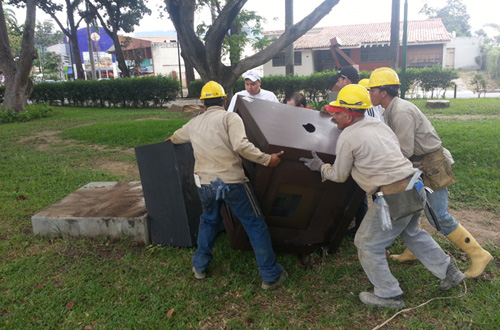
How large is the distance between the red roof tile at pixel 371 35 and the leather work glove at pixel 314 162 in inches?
1222

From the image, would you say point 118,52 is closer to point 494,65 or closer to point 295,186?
point 295,186

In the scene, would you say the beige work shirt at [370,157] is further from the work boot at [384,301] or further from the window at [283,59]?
the window at [283,59]

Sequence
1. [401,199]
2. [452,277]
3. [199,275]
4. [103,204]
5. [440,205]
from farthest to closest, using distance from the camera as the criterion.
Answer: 1. [103,204]
2. [199,275]
3. [440,205]
4. [452,277]
5. [401,199]

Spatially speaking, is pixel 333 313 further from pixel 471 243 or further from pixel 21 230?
pixel 21 230

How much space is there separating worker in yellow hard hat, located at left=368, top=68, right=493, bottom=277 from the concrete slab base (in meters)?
2.50

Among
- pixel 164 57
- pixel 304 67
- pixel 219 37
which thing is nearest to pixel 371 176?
pixel 219 37

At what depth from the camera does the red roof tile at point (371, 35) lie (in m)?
32.7

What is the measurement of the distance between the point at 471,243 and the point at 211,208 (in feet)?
6.98

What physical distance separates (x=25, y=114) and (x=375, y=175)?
16332 mm

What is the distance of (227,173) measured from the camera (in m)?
3.13

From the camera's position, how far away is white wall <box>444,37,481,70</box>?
3762 cm

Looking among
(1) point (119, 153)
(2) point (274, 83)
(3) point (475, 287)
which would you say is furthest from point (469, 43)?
(3) point (475, 287)

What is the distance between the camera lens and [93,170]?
Result: 7.26 meters

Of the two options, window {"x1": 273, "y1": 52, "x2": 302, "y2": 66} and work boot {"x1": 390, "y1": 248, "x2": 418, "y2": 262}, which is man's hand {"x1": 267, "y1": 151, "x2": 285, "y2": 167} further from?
window {"x1": 273, "y1": 52, "x2": 302, "y2": 66}
